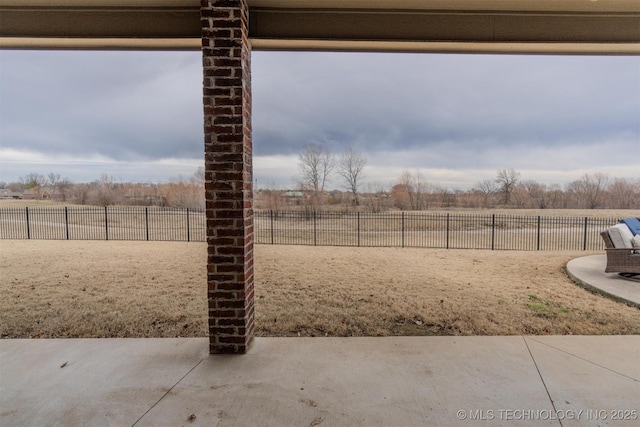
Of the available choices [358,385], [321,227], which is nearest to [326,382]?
[358,385]

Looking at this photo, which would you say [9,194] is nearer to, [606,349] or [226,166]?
[226,166]

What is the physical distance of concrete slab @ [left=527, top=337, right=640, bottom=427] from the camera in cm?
176

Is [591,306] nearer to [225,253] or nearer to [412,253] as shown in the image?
[225,253]

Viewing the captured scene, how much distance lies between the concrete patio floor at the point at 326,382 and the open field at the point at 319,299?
49 cm

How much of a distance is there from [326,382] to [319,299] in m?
2.05

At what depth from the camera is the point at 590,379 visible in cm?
210

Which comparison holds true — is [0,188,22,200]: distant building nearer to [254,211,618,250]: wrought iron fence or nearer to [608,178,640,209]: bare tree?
[254,211,618,250]: wrought iron fence

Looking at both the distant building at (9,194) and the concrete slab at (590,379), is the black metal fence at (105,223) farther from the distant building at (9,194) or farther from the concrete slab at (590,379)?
the concrete slab at (590,379)

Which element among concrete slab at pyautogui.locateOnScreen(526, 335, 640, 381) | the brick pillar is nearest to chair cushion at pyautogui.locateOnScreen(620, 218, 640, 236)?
concrete slab at pyautogui.locateOnScreen(526, 335, 640, 381)

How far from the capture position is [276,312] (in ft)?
11.6

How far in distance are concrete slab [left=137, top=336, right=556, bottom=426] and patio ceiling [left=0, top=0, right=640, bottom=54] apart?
2590 mm

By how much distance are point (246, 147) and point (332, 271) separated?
4064 mm

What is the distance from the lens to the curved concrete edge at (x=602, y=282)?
13.3 ft

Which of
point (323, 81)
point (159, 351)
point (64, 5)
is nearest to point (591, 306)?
point (159, 351)
